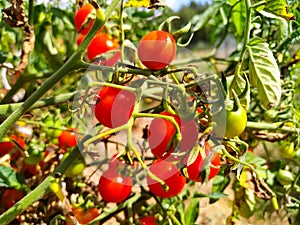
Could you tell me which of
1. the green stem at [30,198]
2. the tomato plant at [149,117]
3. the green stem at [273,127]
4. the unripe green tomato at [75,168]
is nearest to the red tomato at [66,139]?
the tomato plant at [149,117]

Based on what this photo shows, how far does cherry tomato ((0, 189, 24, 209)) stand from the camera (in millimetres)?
1035

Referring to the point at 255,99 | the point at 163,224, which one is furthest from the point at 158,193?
the point at 255,99

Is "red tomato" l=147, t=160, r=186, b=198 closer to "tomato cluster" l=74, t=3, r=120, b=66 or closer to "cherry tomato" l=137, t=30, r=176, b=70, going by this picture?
"cherry tomato" l=137, t=30, r=176, b=70

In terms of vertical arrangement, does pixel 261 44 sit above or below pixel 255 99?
above

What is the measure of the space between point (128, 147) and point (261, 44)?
25cm

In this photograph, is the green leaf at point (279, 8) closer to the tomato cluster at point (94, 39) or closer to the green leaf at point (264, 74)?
the green leaf at point (264, 74)

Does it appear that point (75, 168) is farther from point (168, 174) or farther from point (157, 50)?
point (157, 50)

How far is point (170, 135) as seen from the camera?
24.6 inches

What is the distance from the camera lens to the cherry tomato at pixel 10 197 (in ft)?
3.40

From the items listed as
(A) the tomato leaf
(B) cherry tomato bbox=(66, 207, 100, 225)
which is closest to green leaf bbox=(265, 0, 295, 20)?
(A) the tomato leaf

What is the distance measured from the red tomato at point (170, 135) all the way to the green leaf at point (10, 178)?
423mm

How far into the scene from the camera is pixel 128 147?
1.99 ft

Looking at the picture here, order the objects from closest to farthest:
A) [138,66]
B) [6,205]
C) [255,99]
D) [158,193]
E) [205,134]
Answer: [205,134]
[138,66]
[158,193]
[6,205]
[255,99]

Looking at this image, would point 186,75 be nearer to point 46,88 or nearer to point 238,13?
point 46,88
